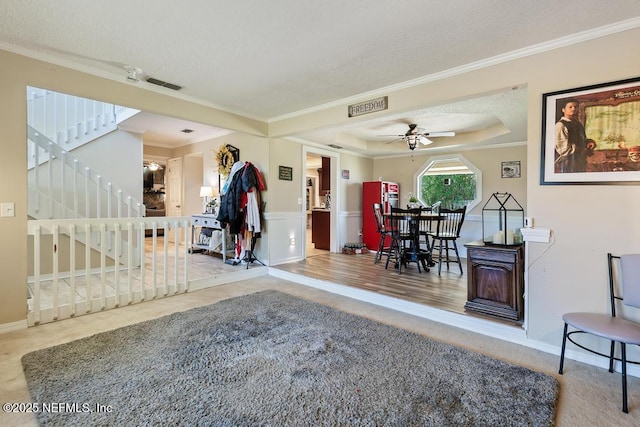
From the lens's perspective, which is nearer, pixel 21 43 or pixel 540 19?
pixel 540 19

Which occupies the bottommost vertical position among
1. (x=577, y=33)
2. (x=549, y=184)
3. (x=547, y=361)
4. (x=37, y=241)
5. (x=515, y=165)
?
(x=547, y=361)

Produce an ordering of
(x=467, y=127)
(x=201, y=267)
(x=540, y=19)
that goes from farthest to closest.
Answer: (x=467, y=127) → (x=201, y=267) → (x=540, y=19)

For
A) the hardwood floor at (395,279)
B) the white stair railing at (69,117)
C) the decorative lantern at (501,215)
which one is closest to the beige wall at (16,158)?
the white stair railing at (69,117)

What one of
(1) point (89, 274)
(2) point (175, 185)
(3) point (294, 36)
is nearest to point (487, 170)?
(3) point (294, 36)

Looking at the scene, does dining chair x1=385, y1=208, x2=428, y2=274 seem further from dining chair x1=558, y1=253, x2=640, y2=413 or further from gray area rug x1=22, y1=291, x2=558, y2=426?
dining chair x1=558, y1=253, x2=640, y2=413

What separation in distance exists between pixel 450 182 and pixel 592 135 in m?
4.34

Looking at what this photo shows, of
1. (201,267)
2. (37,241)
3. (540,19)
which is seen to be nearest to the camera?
(540,19)

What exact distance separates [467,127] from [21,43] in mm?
5923

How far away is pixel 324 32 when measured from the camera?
2381 millimetres

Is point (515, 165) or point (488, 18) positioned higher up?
point (488, 18)

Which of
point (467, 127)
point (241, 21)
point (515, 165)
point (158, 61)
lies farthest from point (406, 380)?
point (515, 165)

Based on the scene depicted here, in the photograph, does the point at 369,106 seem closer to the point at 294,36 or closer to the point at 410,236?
the point at 294,36

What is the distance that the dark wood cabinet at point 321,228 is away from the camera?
679 cm

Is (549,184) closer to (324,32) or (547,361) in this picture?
(547,361)
